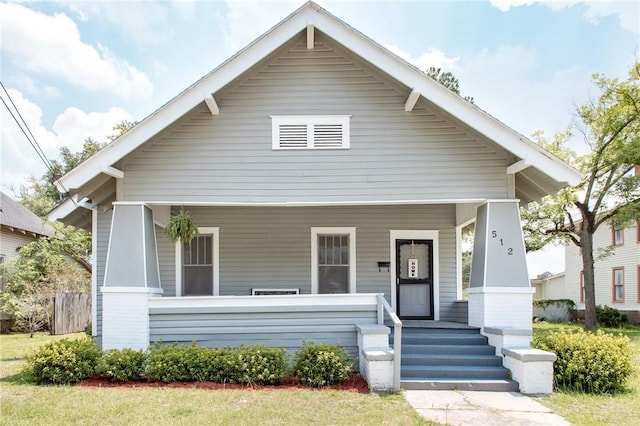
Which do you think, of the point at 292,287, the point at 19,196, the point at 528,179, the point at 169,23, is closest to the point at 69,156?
the point at 19,196

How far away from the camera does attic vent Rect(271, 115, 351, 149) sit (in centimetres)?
823

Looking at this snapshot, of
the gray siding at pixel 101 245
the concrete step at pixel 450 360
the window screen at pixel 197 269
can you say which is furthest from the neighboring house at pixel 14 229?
the concrete step at pixel 450 360

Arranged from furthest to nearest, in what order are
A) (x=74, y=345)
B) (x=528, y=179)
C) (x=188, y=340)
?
(x=528, y=179), (x=188, y=340), (x=74, y=345)

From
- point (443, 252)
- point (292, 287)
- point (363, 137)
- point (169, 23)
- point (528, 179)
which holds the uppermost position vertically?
point (169, 23)

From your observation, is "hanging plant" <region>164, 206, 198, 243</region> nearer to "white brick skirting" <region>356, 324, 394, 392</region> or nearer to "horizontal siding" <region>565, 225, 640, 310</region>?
"white brick skirting" <region>356, 324, 394, 392</region>

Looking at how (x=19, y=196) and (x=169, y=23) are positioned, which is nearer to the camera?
(x=169, y=23)

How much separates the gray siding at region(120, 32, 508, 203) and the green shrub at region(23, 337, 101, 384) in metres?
2.56

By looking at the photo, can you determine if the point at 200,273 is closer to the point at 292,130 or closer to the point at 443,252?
the point at 292,130

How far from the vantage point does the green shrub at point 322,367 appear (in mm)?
7043

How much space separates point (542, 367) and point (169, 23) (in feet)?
34.1

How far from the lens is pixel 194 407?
5.88 metres

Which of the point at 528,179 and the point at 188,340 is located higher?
the point at 528,179

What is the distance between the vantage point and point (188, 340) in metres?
7.99

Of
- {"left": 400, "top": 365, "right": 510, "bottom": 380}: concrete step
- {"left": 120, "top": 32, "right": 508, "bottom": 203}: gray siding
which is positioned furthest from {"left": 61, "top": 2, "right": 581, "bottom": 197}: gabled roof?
{"left": 400, "top": 365, "right": 510, "bottom": 380}: concrete step
